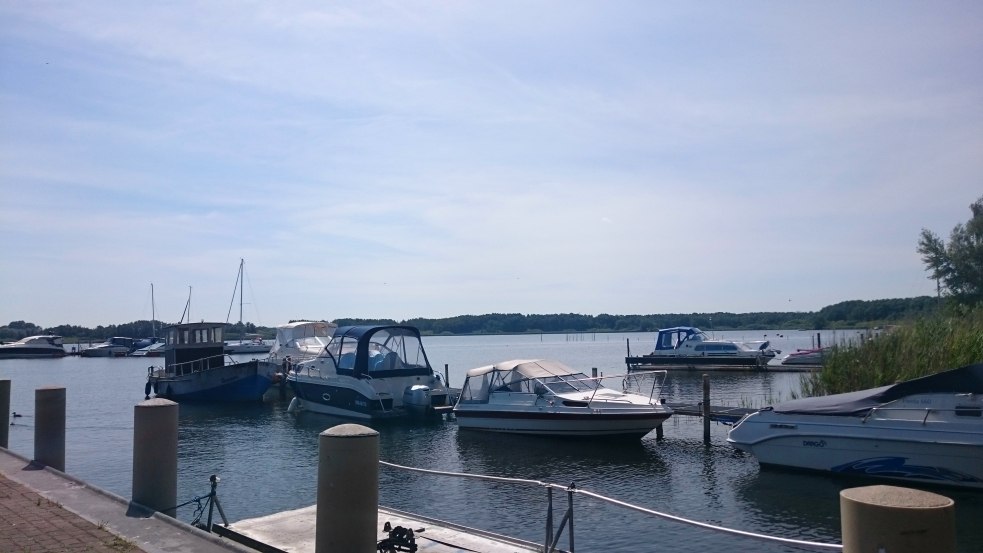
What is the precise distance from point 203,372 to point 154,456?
112 ft

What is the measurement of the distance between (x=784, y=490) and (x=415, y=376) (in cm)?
1820

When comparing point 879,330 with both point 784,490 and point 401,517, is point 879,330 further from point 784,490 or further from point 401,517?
point 401,517

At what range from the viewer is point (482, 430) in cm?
2789

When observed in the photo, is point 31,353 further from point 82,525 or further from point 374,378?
Result: point 82,525

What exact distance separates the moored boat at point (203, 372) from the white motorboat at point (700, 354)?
2907 centimetres

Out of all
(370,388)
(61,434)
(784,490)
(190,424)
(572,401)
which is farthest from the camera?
(190,424)

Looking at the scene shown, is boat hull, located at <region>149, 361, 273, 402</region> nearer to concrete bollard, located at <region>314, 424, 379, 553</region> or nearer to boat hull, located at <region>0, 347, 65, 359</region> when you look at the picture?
concrete bollard, located at <region>314, 424, 379, 553</region>

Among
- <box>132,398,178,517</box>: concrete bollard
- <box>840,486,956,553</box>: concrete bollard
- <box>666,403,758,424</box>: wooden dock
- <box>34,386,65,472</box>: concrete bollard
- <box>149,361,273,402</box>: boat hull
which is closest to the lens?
<box>840,486,956,553</box>: concrete bollard

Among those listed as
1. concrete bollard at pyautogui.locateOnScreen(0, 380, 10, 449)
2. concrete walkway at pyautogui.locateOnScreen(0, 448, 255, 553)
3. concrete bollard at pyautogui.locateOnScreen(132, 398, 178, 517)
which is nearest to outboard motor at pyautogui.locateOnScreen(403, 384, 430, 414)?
concrete bollard at pyautogui.locateOnScreen(0, 380, 10, 449)

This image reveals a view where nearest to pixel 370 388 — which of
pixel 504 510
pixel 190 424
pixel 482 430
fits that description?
pixel 482 430

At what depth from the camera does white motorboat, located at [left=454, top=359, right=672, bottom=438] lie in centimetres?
2445

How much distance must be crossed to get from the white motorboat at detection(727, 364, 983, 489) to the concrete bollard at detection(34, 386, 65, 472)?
15.8 metres

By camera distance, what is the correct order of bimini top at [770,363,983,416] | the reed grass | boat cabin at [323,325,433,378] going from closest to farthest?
bimini top at [770,363,983,416] → the reed grass → boat cabin at [323,325,433,378]

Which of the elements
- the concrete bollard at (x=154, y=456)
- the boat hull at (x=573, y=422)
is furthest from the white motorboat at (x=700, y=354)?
the concrete bollard at (x=154, y=456)
